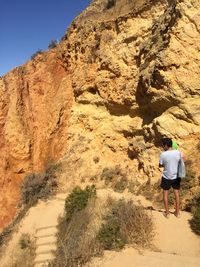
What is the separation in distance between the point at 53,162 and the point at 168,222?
7.61m

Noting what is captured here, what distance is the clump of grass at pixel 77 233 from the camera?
291 inches

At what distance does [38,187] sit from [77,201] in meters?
2.92

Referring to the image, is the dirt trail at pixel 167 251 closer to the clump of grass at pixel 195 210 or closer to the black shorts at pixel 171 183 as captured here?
the clump of grass at pixel 195 210

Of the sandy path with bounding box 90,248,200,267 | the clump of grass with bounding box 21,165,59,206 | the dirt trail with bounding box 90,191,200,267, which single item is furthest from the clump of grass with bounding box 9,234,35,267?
the dirt trail with bounding box 90,191,200,267

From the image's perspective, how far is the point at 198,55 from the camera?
11219 millimetres

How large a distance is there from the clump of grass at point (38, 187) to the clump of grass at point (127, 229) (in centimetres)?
503

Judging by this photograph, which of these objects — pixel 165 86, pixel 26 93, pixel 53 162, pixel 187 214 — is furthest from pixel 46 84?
pixel 187 214

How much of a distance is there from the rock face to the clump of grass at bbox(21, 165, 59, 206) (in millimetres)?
496

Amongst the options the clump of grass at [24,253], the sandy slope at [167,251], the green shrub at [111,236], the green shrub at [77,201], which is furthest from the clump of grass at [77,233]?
the clump of grass at [24,253]

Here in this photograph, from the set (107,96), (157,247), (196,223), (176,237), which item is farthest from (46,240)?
(107,96)

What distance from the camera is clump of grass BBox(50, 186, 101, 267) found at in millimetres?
7387

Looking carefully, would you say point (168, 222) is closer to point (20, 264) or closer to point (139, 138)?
point (20, 264)

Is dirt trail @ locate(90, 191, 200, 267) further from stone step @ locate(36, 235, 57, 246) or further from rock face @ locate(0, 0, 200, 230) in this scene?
stone step @ locate(36, 235, 57, 246)

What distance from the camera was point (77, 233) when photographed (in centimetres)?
930
